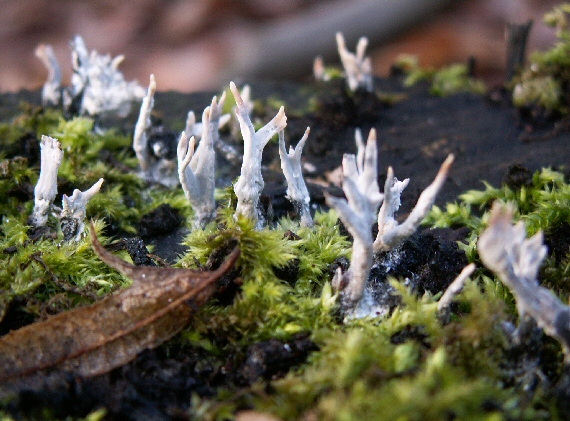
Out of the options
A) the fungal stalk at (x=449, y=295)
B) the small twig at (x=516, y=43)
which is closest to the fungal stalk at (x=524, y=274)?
the fungal stalk at (x=449, y=295)

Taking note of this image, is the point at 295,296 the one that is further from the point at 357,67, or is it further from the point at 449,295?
the point at 357,67

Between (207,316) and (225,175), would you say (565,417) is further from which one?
(225,175)

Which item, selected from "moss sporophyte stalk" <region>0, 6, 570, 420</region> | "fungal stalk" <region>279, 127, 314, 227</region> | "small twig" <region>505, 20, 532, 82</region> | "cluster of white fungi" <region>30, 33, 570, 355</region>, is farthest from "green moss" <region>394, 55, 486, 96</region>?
"fungal stalk" <region>279, 127, 314, 227</region>

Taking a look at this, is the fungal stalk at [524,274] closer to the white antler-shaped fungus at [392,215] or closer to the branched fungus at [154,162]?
the white antler-shaped fungus at [392,215]

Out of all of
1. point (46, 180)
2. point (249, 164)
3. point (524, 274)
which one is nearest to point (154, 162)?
point (46, 180)

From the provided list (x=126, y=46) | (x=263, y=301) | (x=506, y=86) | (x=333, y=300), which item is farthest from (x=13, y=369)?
(x=126, y=46)

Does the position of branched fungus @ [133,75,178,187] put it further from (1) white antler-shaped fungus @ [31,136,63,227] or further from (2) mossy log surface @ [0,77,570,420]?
(1) white antler-shaped fungus @ [31,136,63,227]
